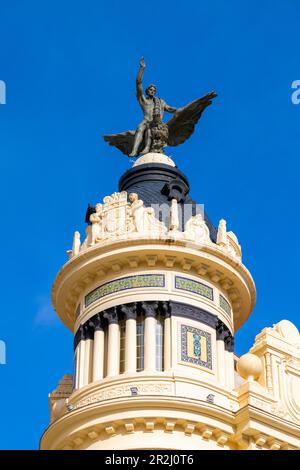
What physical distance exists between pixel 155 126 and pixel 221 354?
10823 mm

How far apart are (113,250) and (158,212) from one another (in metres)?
2.50

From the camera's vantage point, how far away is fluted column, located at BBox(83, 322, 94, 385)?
43.1 meters

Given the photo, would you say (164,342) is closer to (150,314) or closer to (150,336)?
(150,336)

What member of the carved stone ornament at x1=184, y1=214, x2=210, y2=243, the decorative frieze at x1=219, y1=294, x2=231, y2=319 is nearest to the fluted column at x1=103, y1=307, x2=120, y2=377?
the carved stone ornament at x1=184, y1=214, x2=210, y2=243

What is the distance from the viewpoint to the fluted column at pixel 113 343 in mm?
42406

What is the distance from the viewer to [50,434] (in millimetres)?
41938

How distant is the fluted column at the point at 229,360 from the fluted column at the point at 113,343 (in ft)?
11.9

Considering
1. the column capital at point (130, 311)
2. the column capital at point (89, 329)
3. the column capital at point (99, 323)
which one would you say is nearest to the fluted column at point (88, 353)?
the column capital at point (89, 329)

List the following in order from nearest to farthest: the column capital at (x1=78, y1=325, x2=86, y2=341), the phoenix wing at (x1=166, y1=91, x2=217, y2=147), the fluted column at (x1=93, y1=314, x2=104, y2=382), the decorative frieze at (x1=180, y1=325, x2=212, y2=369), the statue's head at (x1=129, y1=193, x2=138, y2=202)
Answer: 1. the decorative frieze at (x1=180, y1=325, x2=212, y2=369)
2. the fluted column at (x1=93, y1=314, x2=104, y2=382)
3. the column capital at (x1=78, y1=325, x2=86, y2=341)
4. the statue's head at (x1=129, y1=193, x2=138, y2=202)
5. the phoenix wing at (x1=166, y1=91, x2=217, y2=147)

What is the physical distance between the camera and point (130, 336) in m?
42.7

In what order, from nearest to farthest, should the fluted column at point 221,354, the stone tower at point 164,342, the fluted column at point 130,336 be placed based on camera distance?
1. the stone tower at point 164,342
2. the fluted column at point 130,336
3. the fluted column at point 221,354

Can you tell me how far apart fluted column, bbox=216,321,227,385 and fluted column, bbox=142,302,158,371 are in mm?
2245

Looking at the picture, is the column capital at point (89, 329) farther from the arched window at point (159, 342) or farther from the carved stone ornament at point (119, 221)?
the carved stone ornament at point (119, 221)

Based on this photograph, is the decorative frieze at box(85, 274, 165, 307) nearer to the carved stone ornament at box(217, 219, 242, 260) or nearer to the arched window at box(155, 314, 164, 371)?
the arched window at box(155, 314, 164, 371)
